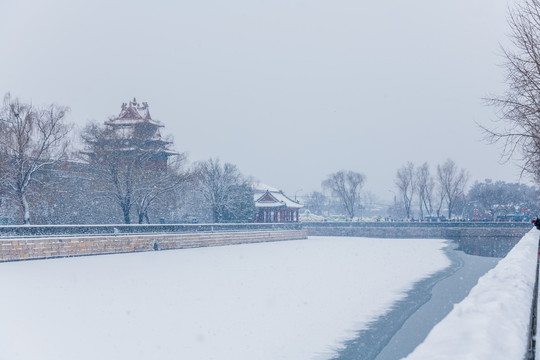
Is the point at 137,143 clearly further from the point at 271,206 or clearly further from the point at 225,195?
the point at 271,206

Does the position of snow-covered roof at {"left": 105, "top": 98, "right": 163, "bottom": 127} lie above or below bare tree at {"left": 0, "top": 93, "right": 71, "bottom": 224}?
above

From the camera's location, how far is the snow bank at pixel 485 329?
14.5 ft

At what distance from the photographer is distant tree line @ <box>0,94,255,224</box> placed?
31672 millimetres

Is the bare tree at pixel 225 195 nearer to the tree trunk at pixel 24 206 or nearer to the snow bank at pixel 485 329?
the tree trunk at pixel 24 206

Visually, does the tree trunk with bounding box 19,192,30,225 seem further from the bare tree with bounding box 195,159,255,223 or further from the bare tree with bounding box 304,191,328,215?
the bare tree with bounding box 304,191,328,215

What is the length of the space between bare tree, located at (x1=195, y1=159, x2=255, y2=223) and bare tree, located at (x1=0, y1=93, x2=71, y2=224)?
18644 mm

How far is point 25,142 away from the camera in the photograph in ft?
104

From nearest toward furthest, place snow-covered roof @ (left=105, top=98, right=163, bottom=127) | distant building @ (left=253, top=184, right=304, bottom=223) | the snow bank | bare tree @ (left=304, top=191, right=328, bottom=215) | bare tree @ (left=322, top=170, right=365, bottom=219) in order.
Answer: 1. the snow bank
2. snow-covered roof @ (left=105, top=98, right=163, bottom=127)
3. distant building @ (left=253, top=184, right=304, bottom=223)
4. bare tree @ (left=322, top=170, right=365, bottom=219)
5. bare tree @ (left=304, top=191, right=328, bottom=215)

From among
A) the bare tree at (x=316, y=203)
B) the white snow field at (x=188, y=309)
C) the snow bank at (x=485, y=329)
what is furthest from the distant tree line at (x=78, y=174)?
the bare tree at (x=316, y=203)

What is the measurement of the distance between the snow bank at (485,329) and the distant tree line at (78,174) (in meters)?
28.8

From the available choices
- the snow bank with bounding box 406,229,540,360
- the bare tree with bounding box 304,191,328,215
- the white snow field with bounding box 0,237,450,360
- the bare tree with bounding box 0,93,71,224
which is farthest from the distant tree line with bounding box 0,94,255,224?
the bare tree with bounding box 304,191,328,215

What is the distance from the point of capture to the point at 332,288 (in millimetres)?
15820

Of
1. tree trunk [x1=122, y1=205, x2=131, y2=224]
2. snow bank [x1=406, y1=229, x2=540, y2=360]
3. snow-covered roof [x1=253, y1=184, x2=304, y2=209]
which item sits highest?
snow-covered roof [x1=253, y1=184, x2=304, y2=209]

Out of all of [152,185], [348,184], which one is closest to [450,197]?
[348,184]
